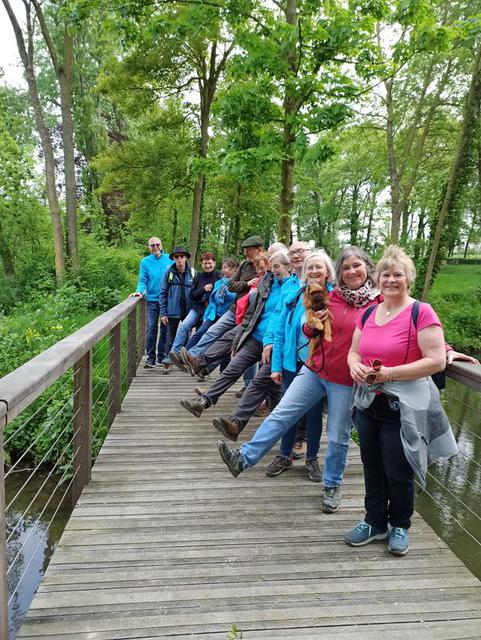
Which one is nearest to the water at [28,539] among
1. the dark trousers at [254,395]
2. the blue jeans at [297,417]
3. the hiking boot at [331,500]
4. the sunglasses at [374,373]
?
the dark trousers at [254,395]

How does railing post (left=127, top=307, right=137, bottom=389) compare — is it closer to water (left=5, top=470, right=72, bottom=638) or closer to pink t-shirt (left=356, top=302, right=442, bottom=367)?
water (left=5, top=470, right=72, bottom=638)

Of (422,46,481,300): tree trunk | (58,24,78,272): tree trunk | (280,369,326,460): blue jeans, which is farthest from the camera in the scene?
(58,24,78,272): tree trunk

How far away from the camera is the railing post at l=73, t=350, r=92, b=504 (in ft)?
10.2

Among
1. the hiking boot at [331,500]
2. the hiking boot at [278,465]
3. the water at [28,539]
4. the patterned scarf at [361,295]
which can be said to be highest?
the patterned scarf at [361,295]

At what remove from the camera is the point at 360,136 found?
18016 mm

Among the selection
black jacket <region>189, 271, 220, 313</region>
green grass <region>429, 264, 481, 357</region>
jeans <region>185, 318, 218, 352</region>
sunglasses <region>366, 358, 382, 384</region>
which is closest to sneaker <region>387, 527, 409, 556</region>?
sunglasses <region>366, 358, 382, 384</region>

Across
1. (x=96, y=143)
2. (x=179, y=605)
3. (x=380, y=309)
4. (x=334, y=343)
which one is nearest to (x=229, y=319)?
(x=334, y=343)

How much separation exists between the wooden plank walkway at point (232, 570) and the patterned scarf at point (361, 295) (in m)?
1.42

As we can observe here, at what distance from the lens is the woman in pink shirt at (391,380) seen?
89.7 inches

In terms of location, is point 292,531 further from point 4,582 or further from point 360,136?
point 360,136

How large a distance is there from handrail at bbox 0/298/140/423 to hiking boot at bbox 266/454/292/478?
1664 millimetres

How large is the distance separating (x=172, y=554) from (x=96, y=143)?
19910mm

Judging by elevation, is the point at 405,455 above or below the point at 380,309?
below

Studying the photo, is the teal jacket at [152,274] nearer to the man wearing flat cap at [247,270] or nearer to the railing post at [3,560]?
the man wearing flat cap at [247,270]
